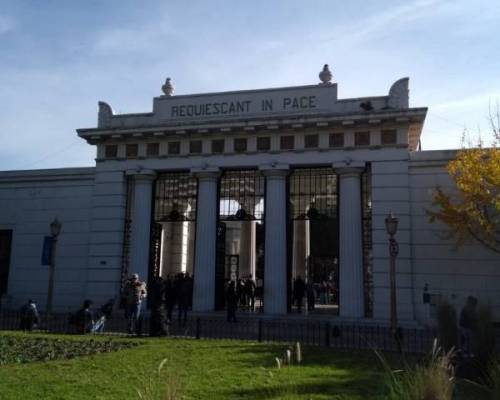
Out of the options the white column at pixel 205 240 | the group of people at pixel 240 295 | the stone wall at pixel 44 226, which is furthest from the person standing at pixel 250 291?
the stone wall at pixel 44 226

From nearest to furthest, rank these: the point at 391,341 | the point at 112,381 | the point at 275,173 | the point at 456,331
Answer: the point at 112,381 < the point at 456,331 < the point at 391,341 < the point at 275,173

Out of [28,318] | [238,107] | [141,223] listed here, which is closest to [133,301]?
[28,318]

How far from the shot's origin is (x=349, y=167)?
24.3 metres

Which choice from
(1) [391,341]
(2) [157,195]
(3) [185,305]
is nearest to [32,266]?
(2) [157,195]

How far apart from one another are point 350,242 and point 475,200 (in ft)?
18.1

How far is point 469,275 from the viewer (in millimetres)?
22703

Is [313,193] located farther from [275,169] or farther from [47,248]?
[47,248]

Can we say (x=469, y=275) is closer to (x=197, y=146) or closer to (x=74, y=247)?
(x=197, y=146)

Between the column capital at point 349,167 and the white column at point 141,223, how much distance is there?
9.16 m

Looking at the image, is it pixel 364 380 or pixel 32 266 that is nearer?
pixel 364 380

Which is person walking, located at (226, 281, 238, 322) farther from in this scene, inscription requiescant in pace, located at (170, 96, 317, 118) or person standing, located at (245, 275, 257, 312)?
inscription requiescant in pace, located at (170, 96, 317, 118)

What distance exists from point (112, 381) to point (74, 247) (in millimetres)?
19030

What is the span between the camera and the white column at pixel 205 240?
25.3m

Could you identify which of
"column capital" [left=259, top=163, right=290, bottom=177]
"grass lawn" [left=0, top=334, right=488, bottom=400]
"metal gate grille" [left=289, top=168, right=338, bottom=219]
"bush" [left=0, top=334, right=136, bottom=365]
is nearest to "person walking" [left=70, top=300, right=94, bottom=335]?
"bush" [left=0, top=334, right=136, bottom=365]
